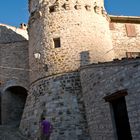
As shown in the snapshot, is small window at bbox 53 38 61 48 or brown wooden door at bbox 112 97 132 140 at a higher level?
small window at bbox 53 38 61 48

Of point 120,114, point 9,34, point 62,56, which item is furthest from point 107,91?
point 9,34

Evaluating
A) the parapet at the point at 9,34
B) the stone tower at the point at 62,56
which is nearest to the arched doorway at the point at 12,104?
the stone tower at the point at 62,56

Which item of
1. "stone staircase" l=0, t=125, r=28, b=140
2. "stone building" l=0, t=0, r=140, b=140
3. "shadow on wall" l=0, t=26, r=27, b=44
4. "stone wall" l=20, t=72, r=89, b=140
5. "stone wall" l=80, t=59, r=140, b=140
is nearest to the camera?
"stone wall" l=80, t=59, r=140, b=140

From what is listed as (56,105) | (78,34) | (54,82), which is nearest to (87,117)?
(56,105)

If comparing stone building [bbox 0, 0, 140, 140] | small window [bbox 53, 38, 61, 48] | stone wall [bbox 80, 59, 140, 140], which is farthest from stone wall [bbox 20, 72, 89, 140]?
small window [bbox 53, 38, 61, 48]

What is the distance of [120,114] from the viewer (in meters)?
10.2

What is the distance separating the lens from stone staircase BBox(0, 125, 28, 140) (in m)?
12.8

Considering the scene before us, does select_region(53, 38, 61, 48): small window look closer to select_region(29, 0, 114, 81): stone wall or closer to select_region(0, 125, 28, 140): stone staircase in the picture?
select_region(29, 0, 114, 81): stone wall

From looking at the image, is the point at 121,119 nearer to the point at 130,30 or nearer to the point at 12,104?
the point at 130,30

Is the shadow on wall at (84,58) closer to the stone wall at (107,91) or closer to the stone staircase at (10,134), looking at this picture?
the stone wall at (107,91)

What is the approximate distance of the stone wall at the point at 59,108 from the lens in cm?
1204

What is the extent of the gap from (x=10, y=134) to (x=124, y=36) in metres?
8.96

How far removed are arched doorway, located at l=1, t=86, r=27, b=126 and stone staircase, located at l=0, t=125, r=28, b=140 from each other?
2.35m

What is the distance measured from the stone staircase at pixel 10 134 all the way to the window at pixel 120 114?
485 centimetres
